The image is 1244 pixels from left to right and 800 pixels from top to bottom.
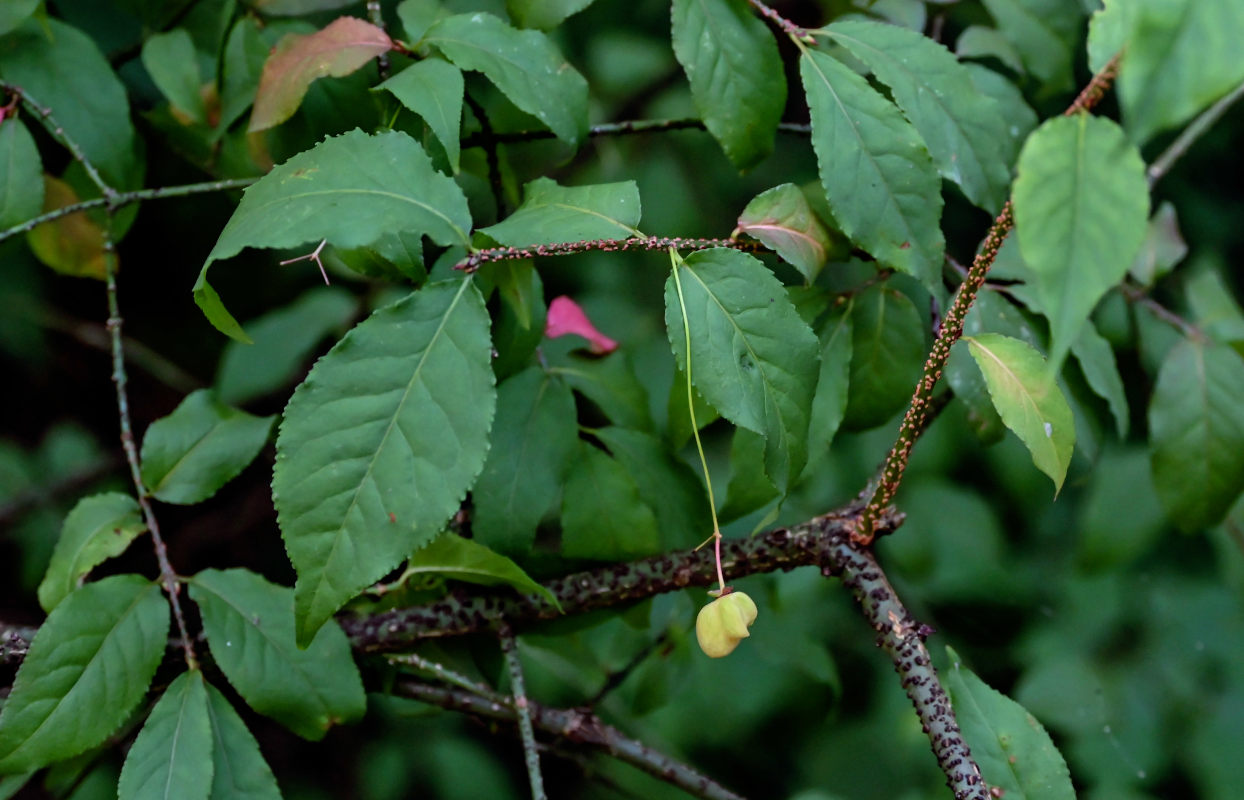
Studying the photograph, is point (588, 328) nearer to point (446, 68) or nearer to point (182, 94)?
point (446, 68)

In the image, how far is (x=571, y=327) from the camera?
926 mm

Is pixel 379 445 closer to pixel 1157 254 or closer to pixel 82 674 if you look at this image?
pixel 82 674

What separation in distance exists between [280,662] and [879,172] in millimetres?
557

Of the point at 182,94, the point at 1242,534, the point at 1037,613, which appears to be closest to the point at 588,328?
the point at 182,94

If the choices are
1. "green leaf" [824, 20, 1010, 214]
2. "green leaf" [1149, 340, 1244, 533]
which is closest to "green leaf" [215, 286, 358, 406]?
"green leaf" [824, 20, 1010, 214]

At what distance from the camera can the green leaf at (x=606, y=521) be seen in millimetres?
800

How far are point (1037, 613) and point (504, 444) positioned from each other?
4.34 feet

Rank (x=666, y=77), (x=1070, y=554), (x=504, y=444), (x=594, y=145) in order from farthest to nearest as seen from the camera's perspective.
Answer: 1. (x=1070, y=554)
2. (x=666, y=77)
3. (x=594, y=145)
4. (x=504, y=444)

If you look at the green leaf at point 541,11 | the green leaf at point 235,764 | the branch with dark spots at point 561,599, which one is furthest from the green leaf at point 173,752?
the green leaf at point 541,11

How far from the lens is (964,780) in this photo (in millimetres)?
606

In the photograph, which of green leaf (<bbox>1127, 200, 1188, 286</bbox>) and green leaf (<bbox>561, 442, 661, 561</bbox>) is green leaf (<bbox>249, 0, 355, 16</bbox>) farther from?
green leaf (<bbox>1127, 200, 1188, 286</bbox>)

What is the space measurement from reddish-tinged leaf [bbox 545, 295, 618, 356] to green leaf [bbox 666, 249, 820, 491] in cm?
31

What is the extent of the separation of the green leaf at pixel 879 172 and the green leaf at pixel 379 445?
0.27 m

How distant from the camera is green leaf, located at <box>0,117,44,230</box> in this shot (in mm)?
832
